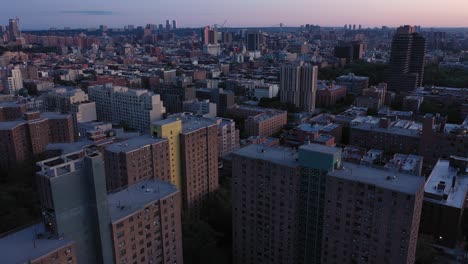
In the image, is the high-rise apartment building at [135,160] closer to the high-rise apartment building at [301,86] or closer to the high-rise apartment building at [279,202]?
the high-rise apartment building at [279,202]

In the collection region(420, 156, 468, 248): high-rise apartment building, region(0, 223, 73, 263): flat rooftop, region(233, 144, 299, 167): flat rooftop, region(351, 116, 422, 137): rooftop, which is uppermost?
region(233, 144, 299, 167): flat rooftop

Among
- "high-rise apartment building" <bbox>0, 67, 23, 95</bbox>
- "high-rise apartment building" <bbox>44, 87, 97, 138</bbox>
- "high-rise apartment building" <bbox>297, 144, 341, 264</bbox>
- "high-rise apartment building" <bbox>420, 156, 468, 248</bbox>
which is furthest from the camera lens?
"high-rise apartment building" <bbox>0, 67, 23, 95</bbox>

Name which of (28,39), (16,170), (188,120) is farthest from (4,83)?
(28,39)

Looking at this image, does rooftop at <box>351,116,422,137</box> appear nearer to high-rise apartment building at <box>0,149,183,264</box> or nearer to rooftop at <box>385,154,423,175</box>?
rooftop at <box>385,154,423,175</box>

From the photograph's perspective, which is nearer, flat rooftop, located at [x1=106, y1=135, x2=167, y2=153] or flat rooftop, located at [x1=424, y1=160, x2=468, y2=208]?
flat rooftop, located at [x1=106, y1=135, x2=167, y2=153]

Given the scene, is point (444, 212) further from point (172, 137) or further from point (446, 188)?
point (172, 137)

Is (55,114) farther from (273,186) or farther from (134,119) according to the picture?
(273,186)

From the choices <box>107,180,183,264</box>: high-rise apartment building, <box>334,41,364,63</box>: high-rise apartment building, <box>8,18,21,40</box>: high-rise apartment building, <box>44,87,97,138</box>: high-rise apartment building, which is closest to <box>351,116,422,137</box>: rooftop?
<box>107,180,183,264</box>: high-rise apartment building

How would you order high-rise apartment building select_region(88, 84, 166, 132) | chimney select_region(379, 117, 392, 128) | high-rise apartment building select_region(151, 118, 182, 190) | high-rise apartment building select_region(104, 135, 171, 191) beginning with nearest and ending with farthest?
high-rise apartment building select_region(104, 135, 171, 191), high-rise apartment building select_region(151, 118, 182, 190), chimney select_region(379, 117, 392, 128), high-rise apartment building select_region(88, 84, 166, 132)
